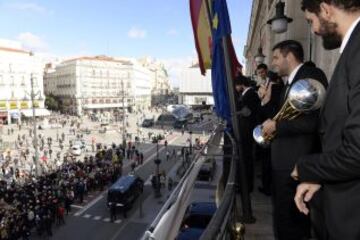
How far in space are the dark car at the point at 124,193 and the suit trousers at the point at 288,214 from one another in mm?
18181

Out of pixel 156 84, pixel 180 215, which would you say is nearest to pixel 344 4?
pixel 180 215

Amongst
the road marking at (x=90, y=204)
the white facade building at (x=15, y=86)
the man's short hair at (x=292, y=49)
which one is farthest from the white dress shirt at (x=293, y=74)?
the white facade building at (x=15, y=86)

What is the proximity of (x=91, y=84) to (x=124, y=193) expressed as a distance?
8856 cm

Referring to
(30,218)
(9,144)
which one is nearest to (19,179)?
(30,218)

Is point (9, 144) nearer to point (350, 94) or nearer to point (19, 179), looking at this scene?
point (19, 179)

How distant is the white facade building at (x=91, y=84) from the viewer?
336ft

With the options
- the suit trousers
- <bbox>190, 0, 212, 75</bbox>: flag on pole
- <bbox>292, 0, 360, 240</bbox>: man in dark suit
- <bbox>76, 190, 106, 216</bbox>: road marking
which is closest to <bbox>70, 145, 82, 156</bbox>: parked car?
<bbox>76, 190, 106, 216</bbox>: road marking

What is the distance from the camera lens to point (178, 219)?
3.00 meters

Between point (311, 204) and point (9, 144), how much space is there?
1996 inches

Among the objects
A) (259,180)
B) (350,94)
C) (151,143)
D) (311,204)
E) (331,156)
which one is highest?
(350,94)

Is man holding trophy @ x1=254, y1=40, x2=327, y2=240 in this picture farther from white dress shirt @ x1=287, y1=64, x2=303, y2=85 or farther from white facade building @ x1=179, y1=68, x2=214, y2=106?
white facade building @ x1=179, y1=68, x2=214, y2=106

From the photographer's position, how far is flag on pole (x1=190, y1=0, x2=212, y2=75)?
613 cm

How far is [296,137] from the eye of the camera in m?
3.08

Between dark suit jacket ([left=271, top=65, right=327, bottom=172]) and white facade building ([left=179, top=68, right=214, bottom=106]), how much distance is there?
101969mm
